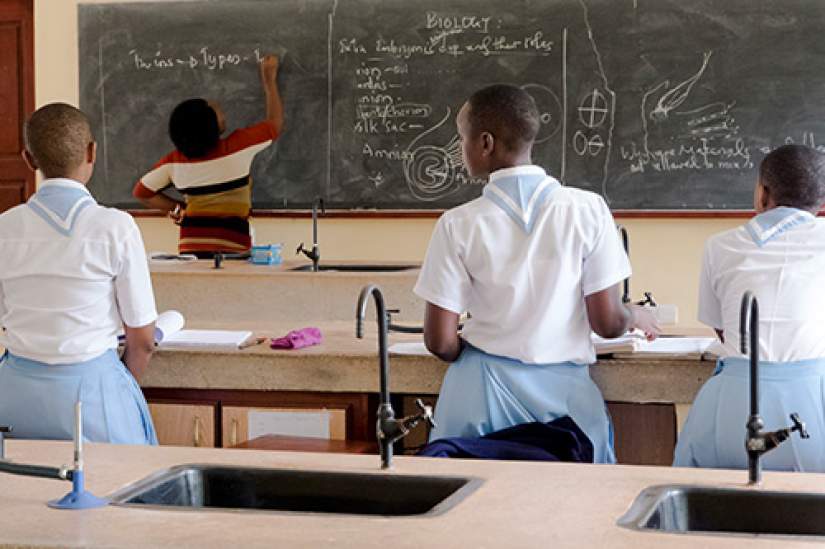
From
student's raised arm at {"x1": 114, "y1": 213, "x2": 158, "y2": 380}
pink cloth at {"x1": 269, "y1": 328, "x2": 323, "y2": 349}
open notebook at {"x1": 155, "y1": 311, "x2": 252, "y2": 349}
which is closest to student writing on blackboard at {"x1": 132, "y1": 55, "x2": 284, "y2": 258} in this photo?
open notebook at {"x1": 155, "y1": 311, "x2": 252, "y2": 349}

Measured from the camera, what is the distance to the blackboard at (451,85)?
6473mm

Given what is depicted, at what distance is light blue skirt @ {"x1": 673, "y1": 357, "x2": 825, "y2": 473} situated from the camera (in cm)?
297

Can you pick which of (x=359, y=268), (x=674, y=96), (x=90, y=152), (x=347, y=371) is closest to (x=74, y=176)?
(x=90, y=152)

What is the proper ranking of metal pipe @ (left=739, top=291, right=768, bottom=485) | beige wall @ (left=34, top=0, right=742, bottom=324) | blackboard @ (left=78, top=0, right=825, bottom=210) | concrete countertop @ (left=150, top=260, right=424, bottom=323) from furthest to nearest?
1. beige wall @ (left=34, top=0, right=742, bottom=324)
2. blackboard @ (left=78, top=0, right=825, bottom=210)
3. concrete countertop @ (left=150, top=260, right=424, bottom=323)
4. metal pipe @ (left=739, top=291, right=768, bottom=485)

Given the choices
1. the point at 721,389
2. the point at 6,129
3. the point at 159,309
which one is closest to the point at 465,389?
the point at 721,389

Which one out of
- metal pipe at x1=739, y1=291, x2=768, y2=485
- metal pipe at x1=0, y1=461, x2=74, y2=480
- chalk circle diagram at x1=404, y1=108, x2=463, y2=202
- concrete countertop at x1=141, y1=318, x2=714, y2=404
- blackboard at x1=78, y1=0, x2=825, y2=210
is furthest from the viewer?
chalk circle diagram at x1=404, y1=108, x2=463, y2=202

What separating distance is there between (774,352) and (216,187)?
4.24m

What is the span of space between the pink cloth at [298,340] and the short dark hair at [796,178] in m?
1.29

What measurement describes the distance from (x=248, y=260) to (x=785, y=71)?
2.73m

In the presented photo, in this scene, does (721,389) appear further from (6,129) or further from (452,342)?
(6,129)

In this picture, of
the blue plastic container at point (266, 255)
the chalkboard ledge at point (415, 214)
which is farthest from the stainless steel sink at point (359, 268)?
the chalkboard ledge at point (415, 214)

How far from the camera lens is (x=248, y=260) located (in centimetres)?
623

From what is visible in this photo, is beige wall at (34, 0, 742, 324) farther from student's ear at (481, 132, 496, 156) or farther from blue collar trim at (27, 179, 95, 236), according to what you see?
blue collar trim at (27, 179, 95, 236)

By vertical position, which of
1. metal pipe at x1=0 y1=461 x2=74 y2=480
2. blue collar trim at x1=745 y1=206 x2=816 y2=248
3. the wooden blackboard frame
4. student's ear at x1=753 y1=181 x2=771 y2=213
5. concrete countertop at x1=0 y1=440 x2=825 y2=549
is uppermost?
the wooden blackboard frame
